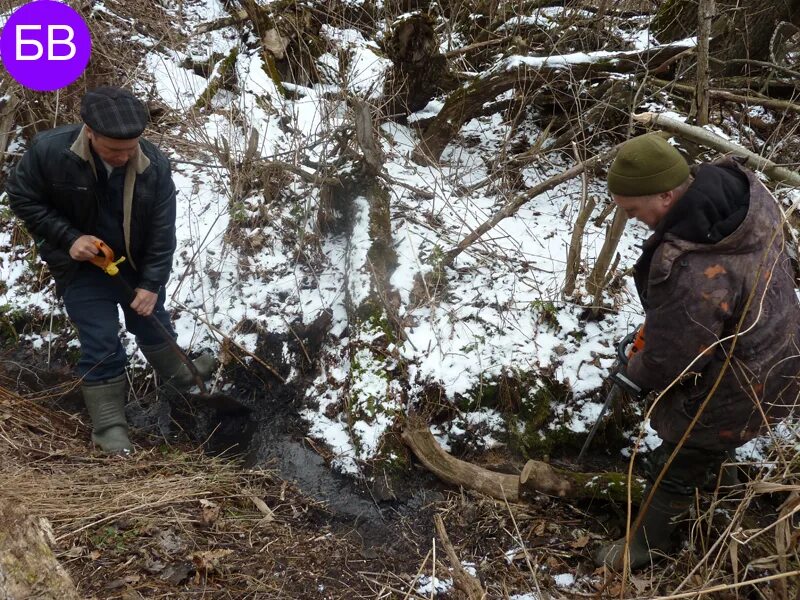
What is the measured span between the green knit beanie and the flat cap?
227cm

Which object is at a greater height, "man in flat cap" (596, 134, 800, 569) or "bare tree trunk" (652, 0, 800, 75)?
"bare tree trunk" (652, 0, 800, 75)

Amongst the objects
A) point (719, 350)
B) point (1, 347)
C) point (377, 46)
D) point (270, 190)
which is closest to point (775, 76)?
point (377, 46)

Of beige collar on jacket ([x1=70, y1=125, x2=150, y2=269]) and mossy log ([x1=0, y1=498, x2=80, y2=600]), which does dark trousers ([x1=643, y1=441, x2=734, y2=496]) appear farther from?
beige collar on jacket ([x1=70, y1=125, x2=150, y2=269])

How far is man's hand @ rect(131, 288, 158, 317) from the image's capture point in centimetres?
332

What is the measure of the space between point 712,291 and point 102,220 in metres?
3.07

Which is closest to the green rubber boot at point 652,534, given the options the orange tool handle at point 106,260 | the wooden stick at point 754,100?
the orange tool handle at point 106,260

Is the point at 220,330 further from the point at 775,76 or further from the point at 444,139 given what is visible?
the point at 775,76

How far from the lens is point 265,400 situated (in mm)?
4039

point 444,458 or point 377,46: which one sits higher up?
point 377,46

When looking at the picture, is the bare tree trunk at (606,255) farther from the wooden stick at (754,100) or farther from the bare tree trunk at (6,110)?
the bare tree trunk at (6,110)

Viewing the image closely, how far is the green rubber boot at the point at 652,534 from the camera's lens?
8.40 ft

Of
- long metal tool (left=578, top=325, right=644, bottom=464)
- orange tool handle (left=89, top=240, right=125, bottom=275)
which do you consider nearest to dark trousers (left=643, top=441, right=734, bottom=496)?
long metal tool (left=578, top=325, right=644, bottom=464)

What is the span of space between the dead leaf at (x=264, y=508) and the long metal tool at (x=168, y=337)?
89 cm

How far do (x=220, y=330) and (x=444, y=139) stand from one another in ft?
9.00
